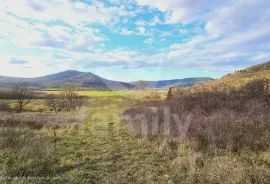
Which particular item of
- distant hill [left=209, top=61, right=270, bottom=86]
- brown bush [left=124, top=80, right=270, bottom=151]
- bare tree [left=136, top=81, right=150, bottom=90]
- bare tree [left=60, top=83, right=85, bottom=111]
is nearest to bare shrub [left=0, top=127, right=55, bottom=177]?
brown bush [left=124, top=80, right=270, bottom=151]

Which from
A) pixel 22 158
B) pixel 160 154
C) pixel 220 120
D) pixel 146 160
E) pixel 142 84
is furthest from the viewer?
pixel 142 84

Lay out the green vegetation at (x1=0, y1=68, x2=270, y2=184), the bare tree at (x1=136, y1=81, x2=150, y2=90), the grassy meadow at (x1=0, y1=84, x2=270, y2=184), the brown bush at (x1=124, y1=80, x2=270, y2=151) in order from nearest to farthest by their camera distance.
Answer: the grassy meadow at (x1=0, y1=84, x2=270, y2=184) → the green vegetation at (x1=0, y1=68, x2=270, y2=184) → the brown bush at (x1=124, y1=80, x2=270, y2=151) → the bare tree at (x1=136, y1=81, x2=150, y2=90)

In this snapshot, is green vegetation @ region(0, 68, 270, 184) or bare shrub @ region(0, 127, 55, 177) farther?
bare shrub @ region(0, 127, 55, 177)

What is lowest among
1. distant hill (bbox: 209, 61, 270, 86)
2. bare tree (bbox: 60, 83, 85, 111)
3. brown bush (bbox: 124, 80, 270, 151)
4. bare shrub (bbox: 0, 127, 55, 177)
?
bare tree (bbox: 60, 83, 85, 111)

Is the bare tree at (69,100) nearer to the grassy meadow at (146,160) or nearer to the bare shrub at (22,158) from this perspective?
the grassy meadow at (146,160)

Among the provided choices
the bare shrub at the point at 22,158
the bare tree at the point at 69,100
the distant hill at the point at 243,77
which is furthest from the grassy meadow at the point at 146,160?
the bare tree at the point at 69,100

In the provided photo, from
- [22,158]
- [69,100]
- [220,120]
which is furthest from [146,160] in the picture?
[69,100]

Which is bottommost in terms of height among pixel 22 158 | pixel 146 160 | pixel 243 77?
pixel 146 160

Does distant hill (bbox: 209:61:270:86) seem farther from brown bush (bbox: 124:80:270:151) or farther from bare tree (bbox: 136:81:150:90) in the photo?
bare tree (bbox: 136:81:150:90)

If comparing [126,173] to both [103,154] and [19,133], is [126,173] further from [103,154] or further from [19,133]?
[19,133]

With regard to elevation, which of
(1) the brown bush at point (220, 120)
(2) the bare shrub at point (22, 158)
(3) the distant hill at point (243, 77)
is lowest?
→ (2) the bare shrub at point (22, 158)

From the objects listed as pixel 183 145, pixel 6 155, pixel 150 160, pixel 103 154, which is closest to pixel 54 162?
pixel 6 155

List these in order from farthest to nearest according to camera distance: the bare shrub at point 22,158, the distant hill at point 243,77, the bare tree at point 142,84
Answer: the bare tree at point 142,84 < the distant hill at point 243,77 < the bare shrub at point 22,158

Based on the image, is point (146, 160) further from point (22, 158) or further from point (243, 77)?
point (243, 77)
